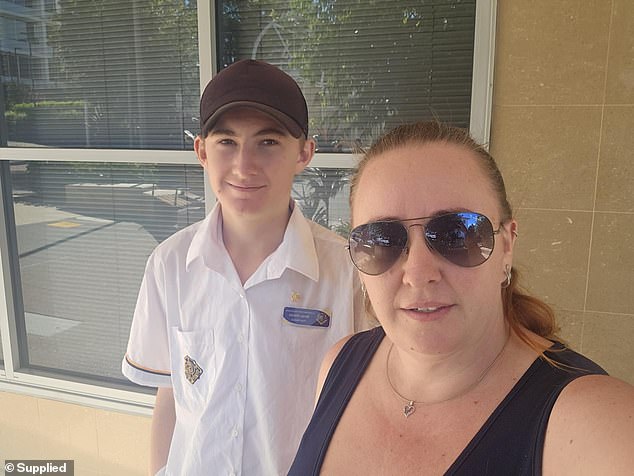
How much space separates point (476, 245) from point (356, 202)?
26cm

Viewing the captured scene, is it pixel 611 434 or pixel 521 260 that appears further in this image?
pixel 521 260

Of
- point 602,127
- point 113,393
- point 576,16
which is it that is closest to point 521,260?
point 602,127

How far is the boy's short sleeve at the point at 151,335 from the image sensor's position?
143 centimetres

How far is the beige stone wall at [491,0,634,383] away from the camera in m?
1.78

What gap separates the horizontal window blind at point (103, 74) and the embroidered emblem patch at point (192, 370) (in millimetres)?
1398

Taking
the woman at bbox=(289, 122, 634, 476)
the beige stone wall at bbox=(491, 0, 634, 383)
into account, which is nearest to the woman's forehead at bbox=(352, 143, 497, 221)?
the woman at bbox=(289, 122, 634, 476)

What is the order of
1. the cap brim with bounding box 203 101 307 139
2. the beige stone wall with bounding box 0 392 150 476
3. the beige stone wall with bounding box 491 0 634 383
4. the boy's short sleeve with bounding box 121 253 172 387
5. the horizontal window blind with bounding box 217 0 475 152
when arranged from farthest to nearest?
the beige stone wall with bounding box 0 392 150 476
the horizontal window blind with bounding box 217 0 475 152
the beige stone wall with bounding box 491 0 634 383
the boy's short sleeve with bounding box 121 253 172 387
the cap brim with bounding box 203 101 307 139

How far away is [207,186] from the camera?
245cm

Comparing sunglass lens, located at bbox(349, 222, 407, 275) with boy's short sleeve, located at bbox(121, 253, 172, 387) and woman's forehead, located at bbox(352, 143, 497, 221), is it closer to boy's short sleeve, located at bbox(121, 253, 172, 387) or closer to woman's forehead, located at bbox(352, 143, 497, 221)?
woman's forehead, located at bbox(352, 143, 497, 221)

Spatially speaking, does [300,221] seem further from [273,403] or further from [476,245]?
[476,245]

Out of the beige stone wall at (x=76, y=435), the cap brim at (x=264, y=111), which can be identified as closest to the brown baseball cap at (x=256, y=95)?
the cap brim at (x=264, y=111)

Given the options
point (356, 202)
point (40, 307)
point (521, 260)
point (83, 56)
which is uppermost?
point (83, 56)

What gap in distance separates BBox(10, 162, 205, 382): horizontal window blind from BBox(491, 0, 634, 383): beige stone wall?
4.82ft

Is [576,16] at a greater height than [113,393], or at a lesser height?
greater
